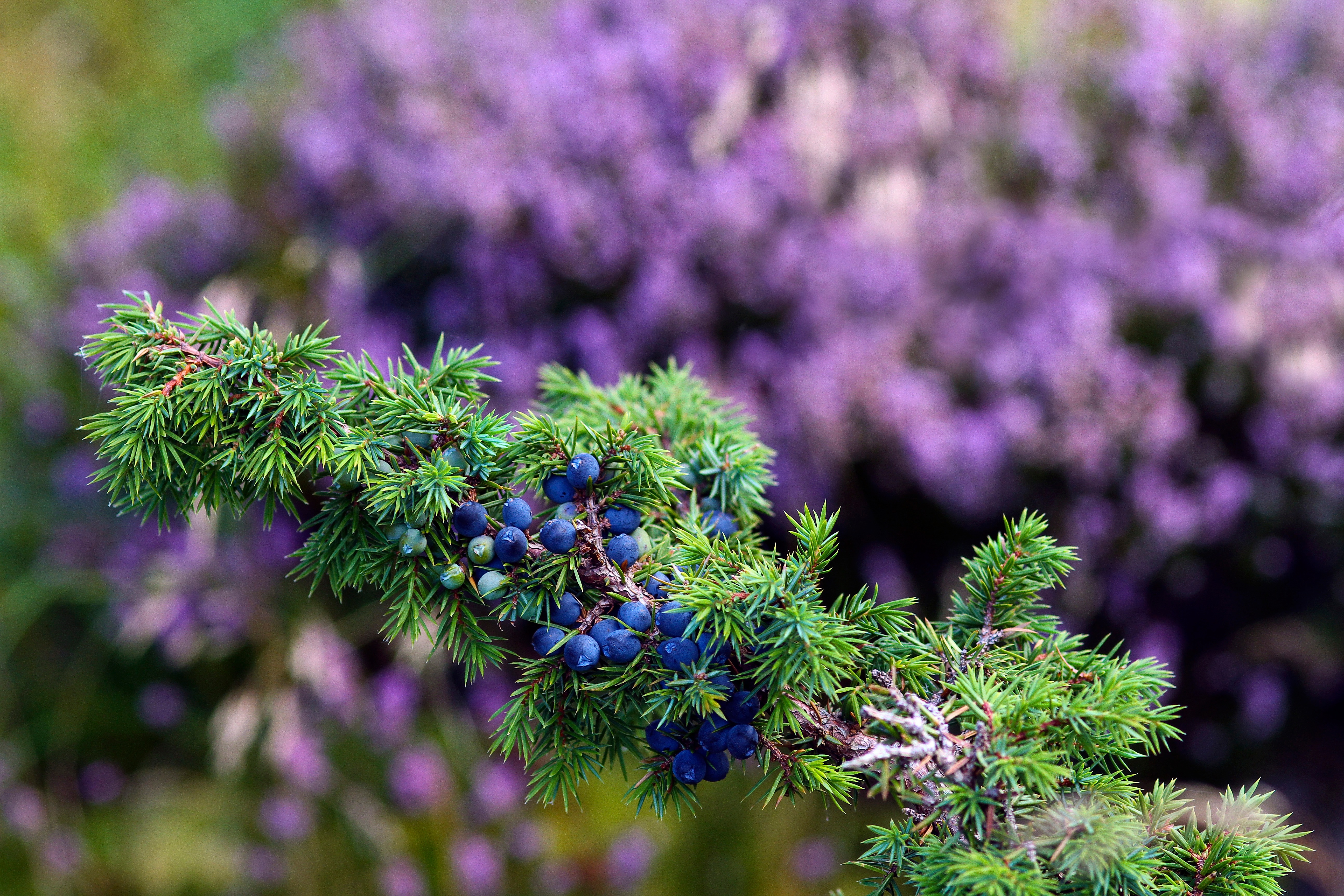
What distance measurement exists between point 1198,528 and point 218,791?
1996 mm

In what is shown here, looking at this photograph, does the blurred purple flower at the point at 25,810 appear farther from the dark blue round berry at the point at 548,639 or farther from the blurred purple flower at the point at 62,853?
the dark blue round berry at the point at 548,639

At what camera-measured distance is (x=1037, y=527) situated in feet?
1.73

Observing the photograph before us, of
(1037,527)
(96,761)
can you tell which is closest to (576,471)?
(1037,527)

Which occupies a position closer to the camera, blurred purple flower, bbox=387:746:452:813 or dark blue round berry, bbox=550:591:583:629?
dark blue round berry, bbox=550:591:583:629

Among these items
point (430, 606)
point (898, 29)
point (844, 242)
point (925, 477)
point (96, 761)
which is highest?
point (898, 29)

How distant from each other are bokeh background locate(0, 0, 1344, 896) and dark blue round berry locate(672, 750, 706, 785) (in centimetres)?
110

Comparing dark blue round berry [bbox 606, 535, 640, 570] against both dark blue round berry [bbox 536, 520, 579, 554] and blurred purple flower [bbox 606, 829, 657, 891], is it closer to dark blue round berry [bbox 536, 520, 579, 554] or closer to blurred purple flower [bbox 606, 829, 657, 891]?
dark blue round berry [bbox 536, 520, 579, 554]

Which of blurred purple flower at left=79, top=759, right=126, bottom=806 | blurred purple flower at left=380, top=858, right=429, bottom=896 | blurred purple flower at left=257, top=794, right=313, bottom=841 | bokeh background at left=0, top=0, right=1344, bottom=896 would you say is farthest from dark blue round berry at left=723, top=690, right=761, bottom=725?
blurred purple flower at left=79, top=759, right=126, bottom=806

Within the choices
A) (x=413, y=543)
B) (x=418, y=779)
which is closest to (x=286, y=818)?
(x=418, y=779)

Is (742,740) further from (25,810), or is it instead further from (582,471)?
(25,810)

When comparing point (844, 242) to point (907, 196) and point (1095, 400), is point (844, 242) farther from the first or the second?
point (1095, 400)

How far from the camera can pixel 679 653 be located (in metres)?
0.44

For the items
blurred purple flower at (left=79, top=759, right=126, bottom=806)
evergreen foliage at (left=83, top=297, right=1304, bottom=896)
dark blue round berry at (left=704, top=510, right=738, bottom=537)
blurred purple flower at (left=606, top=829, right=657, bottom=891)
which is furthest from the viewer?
blurred purple flower at (left=79, top=759, right=126, bottom=806)

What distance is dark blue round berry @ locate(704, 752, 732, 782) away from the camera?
47 cm
